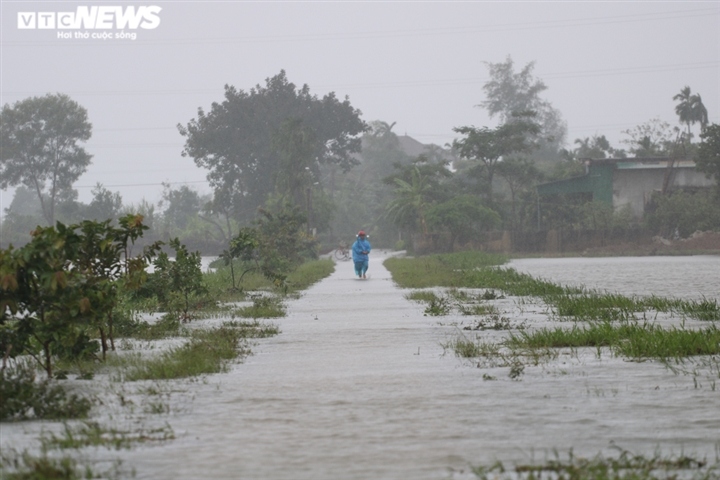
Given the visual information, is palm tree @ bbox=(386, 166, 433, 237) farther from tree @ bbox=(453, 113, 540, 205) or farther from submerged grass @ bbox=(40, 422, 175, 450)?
submerged grass @ bbox=(40, 422, 175, 450)

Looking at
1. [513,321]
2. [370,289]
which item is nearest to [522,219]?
[370,289]

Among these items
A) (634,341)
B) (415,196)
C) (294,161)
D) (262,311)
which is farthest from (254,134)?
(634,341)

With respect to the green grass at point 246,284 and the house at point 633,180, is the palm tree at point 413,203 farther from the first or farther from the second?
the green grass at point 246,284

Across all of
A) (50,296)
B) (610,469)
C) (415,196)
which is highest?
(415,196)

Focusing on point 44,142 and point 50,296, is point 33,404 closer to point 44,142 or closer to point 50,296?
point 50,296

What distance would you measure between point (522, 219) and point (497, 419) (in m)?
57.7

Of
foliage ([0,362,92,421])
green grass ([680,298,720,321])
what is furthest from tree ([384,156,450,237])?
foliage ([0,362,92,421])

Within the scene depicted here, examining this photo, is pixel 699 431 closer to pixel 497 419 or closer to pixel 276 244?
pixel 497 419

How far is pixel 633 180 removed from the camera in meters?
60.4

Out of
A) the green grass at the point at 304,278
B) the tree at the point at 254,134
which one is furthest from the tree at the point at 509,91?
the green grass at the point at 304,278

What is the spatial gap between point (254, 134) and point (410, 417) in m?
71.3

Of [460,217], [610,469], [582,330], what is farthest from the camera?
[460,217]

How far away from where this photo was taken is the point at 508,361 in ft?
28.7

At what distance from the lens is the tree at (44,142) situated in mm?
84125
